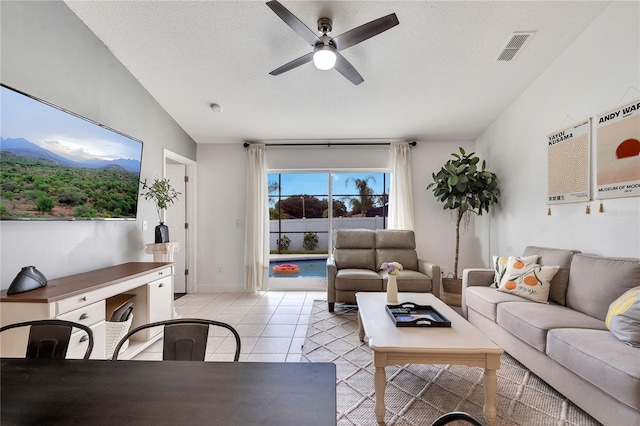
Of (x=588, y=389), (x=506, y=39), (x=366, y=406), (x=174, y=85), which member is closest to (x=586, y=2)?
(x=506, y=39)

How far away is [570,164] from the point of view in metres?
2.63

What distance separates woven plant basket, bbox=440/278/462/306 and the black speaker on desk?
4126mm

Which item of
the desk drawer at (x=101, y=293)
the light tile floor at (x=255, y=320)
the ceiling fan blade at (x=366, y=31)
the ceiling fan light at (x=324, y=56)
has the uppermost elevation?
the ceiling fan blade at (x=366, y=31)

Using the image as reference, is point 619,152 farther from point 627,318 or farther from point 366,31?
point 366,31

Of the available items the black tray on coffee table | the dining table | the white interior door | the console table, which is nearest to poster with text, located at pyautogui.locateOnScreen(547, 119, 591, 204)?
the black tray on coffee table

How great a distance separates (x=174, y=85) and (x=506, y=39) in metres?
3.46

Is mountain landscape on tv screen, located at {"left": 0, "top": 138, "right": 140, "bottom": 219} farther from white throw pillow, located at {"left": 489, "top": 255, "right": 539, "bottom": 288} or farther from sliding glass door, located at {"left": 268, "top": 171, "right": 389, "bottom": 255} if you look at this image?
white throw pillow, located at {"left": 489, "top": 255, "right": 539, "bottom": 288}

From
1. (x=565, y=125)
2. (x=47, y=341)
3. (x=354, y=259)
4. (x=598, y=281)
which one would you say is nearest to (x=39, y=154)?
(x=47, y=341)

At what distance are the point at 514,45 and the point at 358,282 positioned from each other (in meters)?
2.91

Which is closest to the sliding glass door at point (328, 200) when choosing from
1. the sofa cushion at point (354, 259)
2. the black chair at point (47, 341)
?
the sofa cushion at point (354, 259)

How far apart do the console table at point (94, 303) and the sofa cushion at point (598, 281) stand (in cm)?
358

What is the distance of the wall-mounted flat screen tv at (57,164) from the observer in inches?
70.5

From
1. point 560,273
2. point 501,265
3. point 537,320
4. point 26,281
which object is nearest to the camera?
point 26,281

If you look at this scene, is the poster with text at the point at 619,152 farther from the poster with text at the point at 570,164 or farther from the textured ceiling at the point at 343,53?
the textured ceiling at the point at 343,53
